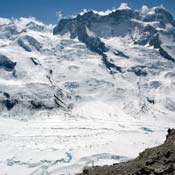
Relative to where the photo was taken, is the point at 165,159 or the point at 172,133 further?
the point at 172,133

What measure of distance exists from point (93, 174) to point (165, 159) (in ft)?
53.2

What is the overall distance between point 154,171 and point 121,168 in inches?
479

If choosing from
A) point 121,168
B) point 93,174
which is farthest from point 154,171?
point 93,174

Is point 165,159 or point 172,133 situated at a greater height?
point 172,133

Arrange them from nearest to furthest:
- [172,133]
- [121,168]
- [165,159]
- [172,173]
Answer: [172,173], [165,159], [121,168], [172,133]

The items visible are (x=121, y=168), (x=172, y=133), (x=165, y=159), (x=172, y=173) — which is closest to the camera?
(x=172, y=173)

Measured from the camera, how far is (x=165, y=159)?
224ft

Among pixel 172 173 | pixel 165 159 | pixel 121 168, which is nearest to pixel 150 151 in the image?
pixel 121 168

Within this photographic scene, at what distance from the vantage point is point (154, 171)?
65.1 metres

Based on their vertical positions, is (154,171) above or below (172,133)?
below

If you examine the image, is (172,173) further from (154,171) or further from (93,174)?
(93,174)

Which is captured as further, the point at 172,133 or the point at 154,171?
the point at 172,133

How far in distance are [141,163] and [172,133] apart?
1699cm

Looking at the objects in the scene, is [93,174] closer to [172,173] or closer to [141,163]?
[141,163]
